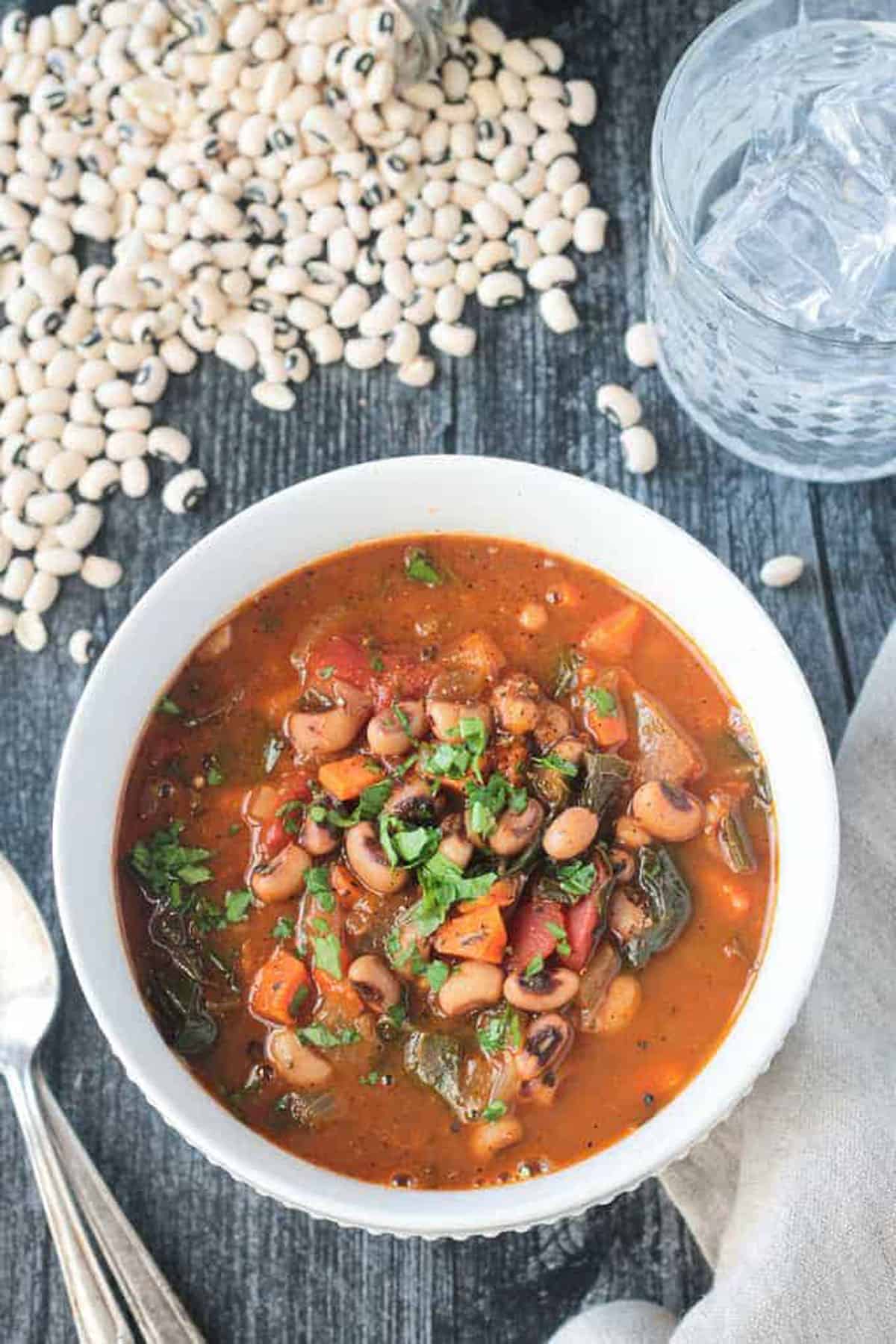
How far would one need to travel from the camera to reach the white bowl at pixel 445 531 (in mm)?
2904

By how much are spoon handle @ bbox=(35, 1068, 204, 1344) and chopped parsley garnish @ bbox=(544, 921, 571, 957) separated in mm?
1109

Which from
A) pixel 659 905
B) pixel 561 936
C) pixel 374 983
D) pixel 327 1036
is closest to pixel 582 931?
pixel 561 936

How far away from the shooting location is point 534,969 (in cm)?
299

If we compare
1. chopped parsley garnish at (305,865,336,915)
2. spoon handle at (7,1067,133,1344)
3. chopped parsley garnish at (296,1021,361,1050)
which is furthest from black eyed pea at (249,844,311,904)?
spoon handle at (7,1067,133,1344)

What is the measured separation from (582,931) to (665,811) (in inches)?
9.9

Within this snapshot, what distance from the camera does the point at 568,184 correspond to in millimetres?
3916

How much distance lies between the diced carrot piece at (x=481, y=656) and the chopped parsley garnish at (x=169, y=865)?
1.89ft

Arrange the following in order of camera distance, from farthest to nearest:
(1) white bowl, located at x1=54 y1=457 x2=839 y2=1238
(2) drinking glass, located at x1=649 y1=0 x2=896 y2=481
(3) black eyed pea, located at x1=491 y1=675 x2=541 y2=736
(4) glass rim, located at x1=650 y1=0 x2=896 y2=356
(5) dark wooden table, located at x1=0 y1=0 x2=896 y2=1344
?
(5) dark wooden table, located at x1=0 y1=0 x2=896 y2=1344 < (2) drinking glass, located at x1=649 y1=0 x2=896 y2=481 < (4) glass rim, located at x1=650 y1=0 x2=896 y2=356 < (3) black eyed pea, located at x1=491 y1=675 x2=541 y2=736 < (1) white bowl, located at x1=54 y1=457 x2=839 y2=1238

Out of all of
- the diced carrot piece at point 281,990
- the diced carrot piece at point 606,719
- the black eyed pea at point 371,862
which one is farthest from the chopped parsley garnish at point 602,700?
the diced carrot piece at point 281,990

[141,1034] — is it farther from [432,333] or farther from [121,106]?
[121,106]

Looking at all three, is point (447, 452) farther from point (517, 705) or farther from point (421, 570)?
point (517, 705)

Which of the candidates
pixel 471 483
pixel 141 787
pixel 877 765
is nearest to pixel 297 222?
pixel 471 483

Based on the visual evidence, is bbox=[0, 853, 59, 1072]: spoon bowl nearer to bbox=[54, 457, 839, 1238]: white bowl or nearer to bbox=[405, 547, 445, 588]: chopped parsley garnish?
bbox=[54, 457, 839, 1238]: white bowl

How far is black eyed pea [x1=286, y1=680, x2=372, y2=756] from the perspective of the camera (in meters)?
3.15
